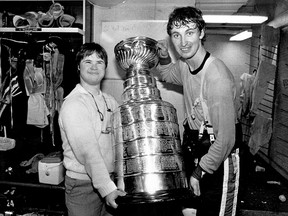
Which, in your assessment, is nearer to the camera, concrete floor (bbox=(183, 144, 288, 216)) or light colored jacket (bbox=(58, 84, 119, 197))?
light colored jacket (bbox=(58, 84, 119, 197))

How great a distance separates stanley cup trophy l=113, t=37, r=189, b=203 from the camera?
1312mm

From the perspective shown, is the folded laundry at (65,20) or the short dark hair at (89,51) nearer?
the short dark hair at (89,51)

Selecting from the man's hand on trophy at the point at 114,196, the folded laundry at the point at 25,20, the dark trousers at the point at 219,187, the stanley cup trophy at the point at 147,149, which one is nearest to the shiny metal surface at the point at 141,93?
the stanley cup trophy at the point at 147,149

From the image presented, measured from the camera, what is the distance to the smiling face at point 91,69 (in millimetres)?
1554

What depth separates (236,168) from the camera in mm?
1391

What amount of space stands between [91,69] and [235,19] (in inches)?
69.7

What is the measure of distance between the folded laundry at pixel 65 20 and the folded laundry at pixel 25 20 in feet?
0.62

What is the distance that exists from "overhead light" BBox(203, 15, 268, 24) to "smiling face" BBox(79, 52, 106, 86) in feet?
4.98

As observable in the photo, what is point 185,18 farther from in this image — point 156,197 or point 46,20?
point 46,20

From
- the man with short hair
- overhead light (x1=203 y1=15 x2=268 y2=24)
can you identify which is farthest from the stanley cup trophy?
overhead light (x1=203 y1=15 x2=268 y2=24)

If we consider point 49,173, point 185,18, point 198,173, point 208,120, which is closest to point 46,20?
point 49,173

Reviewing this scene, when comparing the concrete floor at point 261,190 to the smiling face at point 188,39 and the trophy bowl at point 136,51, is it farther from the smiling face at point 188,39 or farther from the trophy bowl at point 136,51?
the trophy bowl at point 136,51

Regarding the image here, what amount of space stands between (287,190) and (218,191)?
133cm

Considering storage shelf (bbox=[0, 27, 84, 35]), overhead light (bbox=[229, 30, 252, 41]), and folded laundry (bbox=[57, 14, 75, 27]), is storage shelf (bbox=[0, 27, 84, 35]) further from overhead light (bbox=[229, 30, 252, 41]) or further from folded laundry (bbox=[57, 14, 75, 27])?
overhead light (bbox=[229, 30, 252, 41])
